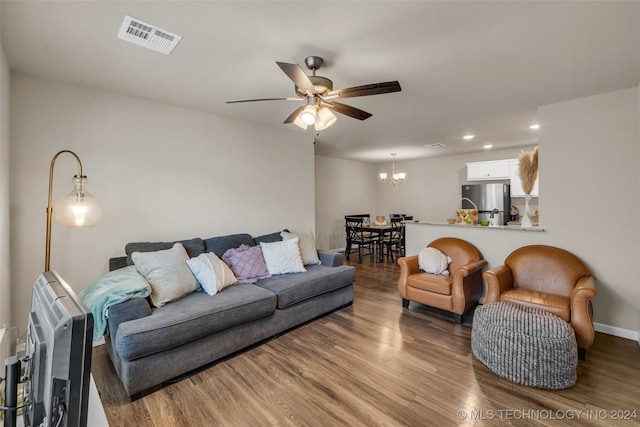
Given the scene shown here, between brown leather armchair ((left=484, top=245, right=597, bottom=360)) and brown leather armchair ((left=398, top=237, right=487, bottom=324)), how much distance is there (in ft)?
0.91

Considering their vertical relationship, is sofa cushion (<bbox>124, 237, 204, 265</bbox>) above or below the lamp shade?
below

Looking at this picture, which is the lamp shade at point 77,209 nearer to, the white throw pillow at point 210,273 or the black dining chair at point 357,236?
the white throw pillow at point 210,273

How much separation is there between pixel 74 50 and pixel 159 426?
2.68 m

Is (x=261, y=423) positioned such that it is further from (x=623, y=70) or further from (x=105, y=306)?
(x=623, y=70)

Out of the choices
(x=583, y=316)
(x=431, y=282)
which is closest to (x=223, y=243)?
(x=431, y=282)

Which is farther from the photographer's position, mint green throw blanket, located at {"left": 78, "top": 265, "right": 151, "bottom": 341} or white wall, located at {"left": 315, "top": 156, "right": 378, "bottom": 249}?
white wall, located at {"left": 315, "top": 156, "right": 378, "bottom": 249}

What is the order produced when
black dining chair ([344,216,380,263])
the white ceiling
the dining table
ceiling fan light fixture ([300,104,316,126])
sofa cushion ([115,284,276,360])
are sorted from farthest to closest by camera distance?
black dining chair ([344,216,380,263]) < the dining table < ceiling fan light fixture ([300,104,316,126]) < sofa cushion ([115,284,276,360]) < the white ceiling

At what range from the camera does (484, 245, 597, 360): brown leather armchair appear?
233cm

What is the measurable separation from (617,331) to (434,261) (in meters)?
1.83

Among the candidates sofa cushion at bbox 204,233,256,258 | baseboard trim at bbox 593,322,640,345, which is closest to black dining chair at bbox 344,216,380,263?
sofa cushion at bbox 204,233,256,258

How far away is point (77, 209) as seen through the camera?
2.00 m

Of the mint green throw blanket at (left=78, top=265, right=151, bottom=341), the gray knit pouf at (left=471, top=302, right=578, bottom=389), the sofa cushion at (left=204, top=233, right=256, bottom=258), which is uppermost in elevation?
the sofa cushion at (left=204, top=233, right=256, bottom=258)

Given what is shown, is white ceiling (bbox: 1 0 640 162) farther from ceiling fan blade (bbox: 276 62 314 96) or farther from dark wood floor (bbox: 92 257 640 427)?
dark wood floor (bbox: 92 257 640 427)

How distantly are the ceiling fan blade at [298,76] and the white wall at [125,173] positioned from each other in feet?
6.37
